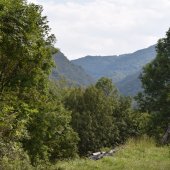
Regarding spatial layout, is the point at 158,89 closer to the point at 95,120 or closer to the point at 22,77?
the point at 22,77

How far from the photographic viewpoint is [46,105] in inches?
1510

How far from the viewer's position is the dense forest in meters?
15.6

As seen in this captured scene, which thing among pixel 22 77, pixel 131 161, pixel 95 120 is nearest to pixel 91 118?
pixel 95 120

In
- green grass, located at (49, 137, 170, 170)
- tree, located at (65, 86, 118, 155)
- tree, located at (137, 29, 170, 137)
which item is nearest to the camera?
green grass, located at (49, 137, 170, 170)

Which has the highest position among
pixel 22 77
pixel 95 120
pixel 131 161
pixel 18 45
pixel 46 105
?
pixel 18 45

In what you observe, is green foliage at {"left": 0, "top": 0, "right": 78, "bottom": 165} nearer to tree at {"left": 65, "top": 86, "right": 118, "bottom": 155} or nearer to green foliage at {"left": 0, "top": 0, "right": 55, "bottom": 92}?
green foliage at {"left": 0, "top": 0, "right": 55, "bottom": 92}

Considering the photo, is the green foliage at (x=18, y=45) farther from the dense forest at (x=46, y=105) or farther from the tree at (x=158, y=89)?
the tree at (x=158, y=89)

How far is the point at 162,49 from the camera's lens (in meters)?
42.4

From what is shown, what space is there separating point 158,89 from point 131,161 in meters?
25.1

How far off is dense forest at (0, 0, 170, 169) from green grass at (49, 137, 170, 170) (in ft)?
6.17

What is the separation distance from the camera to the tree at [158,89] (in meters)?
39.1

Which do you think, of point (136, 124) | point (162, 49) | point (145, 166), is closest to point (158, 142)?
point (145, 166)

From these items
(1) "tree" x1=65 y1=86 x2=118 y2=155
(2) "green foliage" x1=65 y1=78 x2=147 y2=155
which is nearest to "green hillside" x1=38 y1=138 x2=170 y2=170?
(2) "green foliage" x1=65 y1=78 x2=147 y2=155

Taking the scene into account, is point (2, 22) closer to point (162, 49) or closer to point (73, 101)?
point (162, 49)
